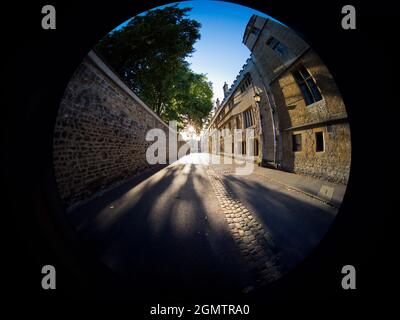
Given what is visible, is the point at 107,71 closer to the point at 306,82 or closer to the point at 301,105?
the point at 306,82

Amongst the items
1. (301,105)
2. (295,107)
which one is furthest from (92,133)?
(295,107)

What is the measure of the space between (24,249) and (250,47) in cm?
1752

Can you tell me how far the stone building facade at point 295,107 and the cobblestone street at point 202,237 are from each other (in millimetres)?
4194

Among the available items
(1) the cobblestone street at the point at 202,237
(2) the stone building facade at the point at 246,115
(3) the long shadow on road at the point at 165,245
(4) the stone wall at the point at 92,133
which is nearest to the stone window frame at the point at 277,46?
(2) the stone building facade at the point at 246,115

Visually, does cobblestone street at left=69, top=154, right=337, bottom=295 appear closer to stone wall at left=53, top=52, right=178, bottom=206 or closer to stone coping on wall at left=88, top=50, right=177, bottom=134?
stone wall at left=53, top=52, right=178, bottom=206

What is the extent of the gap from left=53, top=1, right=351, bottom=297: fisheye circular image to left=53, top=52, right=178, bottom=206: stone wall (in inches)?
1.4

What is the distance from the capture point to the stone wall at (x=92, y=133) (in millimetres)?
3844

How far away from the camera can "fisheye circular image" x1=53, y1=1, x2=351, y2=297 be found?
224cm

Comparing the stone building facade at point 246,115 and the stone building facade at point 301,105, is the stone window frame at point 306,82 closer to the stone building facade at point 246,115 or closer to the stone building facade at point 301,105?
the stone building facade at point 301,105

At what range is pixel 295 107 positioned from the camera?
9664mm

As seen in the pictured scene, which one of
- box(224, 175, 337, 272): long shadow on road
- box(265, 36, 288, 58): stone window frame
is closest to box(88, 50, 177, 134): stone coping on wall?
box(224, 175, 337, 272): long shadow on road

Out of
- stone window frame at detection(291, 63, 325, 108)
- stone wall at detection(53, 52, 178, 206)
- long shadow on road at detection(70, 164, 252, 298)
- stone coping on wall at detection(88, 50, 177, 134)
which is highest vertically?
stone window frame at detection(291, 63, 325, 108)

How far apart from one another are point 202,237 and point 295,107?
10.5 metres
